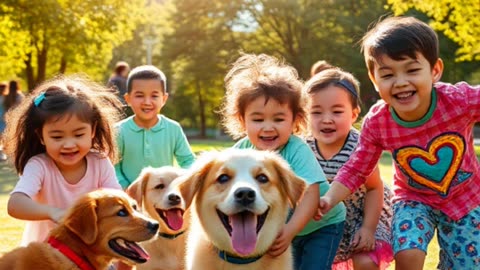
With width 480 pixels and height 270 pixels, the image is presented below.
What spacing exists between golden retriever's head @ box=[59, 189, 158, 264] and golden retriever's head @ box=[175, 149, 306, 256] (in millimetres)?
460

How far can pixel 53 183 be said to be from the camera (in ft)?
17.7

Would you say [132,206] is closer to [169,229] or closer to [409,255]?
[169,229]

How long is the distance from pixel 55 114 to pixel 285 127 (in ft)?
Result: 5.52

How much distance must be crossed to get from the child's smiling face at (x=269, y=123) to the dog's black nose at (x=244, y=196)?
1.04 meters

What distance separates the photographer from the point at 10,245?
784cm

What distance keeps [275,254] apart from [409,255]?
93cm

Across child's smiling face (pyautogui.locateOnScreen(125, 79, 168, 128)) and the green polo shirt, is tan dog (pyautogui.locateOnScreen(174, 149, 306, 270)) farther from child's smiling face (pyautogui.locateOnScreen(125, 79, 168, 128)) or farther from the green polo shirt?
child's smiling face (pyautogui.locateOnScreen(125, 79, 168, 128))

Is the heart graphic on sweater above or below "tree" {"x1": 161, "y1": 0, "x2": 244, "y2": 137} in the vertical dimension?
below

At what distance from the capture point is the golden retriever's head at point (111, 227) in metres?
4.73

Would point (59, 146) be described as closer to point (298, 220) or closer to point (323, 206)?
point (298, 220)

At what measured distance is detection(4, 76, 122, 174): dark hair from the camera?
538cm

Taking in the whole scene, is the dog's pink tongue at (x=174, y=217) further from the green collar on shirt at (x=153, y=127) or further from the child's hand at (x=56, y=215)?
the child's hand at (x=56, y=215)

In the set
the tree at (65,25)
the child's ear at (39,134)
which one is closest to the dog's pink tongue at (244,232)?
the child's ear at (39,134)

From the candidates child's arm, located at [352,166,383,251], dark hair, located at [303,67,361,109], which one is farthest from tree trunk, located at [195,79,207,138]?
child's arm, located at [352,166,383,251]
